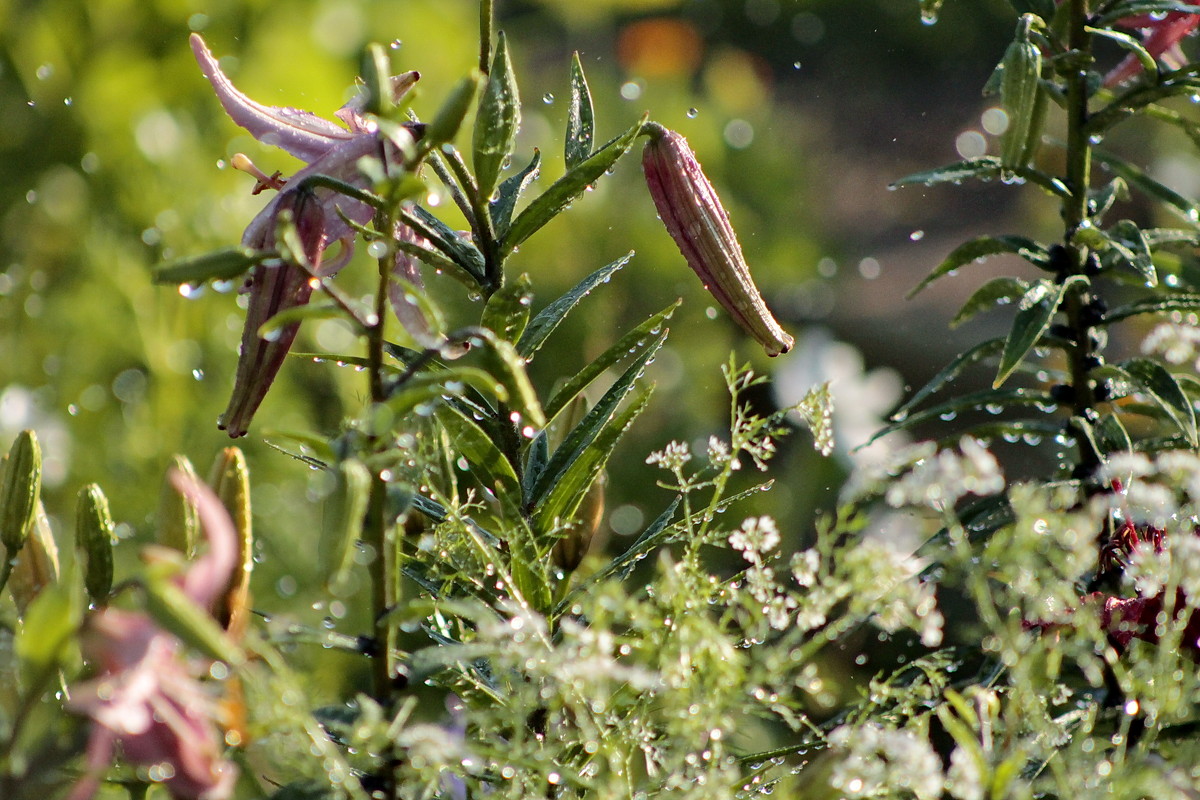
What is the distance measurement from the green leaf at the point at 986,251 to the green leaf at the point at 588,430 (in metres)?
0.10

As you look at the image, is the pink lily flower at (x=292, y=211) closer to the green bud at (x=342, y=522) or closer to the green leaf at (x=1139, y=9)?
the green bud at (x=342, y=522)

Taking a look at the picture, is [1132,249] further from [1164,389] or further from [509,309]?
→ [509,309]

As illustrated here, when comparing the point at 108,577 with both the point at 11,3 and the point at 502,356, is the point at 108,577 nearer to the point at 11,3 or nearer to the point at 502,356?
the point at 502,356

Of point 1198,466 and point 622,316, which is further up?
point 1198,466

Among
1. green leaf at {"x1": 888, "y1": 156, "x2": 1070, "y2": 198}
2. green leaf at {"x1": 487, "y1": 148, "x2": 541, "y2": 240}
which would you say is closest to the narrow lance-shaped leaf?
green leaf at {"x1": 888, "y1": 156, "x2": 1070, "y2": 198}

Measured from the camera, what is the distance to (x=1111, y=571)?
30 centimetres

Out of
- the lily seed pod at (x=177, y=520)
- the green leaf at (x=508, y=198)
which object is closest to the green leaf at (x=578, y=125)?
the green leaf at (x=508, y=198)

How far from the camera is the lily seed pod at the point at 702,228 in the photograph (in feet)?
0.90

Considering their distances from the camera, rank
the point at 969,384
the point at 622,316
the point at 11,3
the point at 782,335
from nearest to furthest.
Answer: the point at 782,335
the point at 11,3
the point at 622,316
the point at 969,384

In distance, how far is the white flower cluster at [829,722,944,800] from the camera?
174mm

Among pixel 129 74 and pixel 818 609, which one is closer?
pixel 818 609

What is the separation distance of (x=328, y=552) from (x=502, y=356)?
4 cm

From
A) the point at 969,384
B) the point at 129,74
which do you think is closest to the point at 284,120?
the point at 129,74

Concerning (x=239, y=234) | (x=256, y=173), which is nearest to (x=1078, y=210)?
(x=256, y=173)
